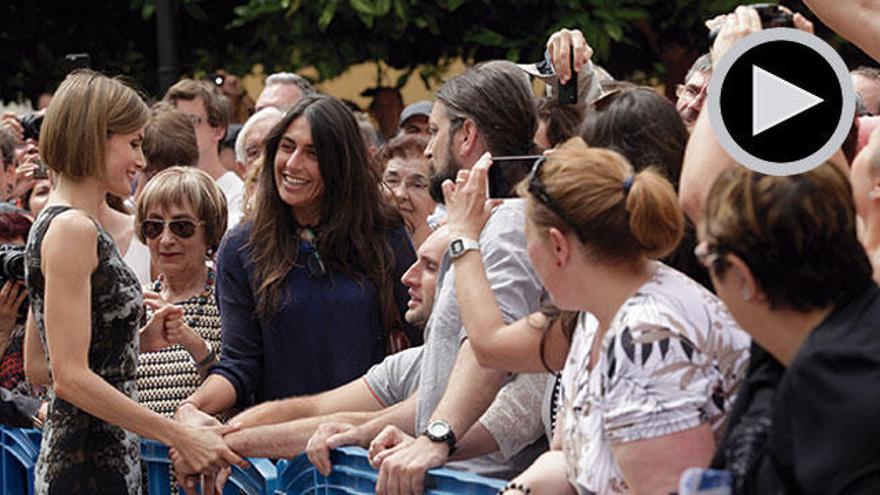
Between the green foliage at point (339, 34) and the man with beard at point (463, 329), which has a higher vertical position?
the man with beard at point (463, 329)

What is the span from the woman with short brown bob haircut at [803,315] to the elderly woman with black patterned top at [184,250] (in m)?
3.45

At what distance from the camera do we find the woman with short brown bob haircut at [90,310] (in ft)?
17.2

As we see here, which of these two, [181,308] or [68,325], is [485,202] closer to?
[68,325]

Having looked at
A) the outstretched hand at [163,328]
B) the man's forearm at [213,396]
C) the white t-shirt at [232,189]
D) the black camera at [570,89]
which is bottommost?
the white t-shirt at [232,189]

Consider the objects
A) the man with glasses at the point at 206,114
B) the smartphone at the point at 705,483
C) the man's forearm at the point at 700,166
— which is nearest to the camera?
the smartphone at the point at 705,483

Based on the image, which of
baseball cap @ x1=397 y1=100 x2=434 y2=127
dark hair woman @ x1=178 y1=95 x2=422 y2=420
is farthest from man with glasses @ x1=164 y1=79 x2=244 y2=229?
dark hair woman @ x1=178 y1=95 x2=422 y2=420

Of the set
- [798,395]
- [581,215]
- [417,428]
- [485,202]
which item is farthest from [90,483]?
[798,395]

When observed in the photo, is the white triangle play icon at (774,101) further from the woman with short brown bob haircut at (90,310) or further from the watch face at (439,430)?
the woman with short brown bob haircut at (90,310)

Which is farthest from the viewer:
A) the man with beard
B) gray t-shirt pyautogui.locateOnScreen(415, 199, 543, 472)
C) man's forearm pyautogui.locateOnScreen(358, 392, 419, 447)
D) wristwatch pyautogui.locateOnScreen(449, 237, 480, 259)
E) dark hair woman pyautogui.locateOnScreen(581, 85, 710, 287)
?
man's forearm pyautogui.locateOnScreen(358, 392, 419, 447)

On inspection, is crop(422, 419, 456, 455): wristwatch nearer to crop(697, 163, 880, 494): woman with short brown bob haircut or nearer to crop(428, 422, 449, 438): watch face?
crop(428, 422, 449, 438): watch face

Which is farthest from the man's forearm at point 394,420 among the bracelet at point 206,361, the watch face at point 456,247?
the bracelet at point 206,361
